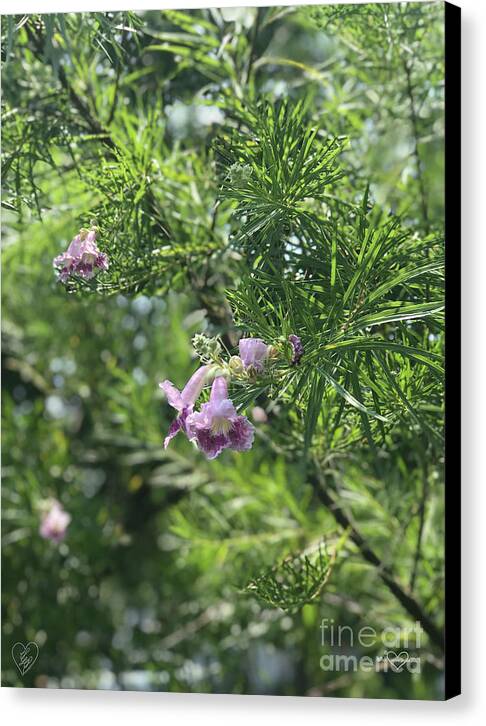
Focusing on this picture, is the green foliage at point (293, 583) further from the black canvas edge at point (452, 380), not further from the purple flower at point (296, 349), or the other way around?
the purple flower at point (296, 349)

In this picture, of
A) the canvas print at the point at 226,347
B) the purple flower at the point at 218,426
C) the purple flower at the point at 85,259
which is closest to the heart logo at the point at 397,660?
the canvas print at the point at 226,347

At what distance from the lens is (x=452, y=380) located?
111 centimetres

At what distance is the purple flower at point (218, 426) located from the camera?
0.94 m

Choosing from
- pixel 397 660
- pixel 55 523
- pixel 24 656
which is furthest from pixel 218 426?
pixel 55 523

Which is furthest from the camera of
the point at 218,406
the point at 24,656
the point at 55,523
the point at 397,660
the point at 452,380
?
the point at 55,523

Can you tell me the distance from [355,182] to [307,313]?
14.5 inches

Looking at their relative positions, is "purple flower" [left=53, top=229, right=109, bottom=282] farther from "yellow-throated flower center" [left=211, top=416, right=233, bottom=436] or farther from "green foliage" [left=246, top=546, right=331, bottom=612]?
"green foliage" [left=246, top=546, right=331, bottom=612]

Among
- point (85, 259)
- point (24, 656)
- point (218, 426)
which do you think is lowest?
point (24, 656)

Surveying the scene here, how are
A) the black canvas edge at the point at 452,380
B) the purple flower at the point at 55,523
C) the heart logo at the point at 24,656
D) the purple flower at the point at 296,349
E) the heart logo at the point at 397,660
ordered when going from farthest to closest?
the purple flower at the point at 55,523
the heart logo at the point at 24,656
the heart logo at the point at 397,660
the black canvas edge at the point at 452,380
the purple flower at the point at 296,349

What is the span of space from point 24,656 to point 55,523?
0.29 metres

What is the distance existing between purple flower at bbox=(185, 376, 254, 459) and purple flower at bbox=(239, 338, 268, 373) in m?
0.03

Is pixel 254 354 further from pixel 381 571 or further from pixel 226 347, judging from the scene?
pixel 381 571

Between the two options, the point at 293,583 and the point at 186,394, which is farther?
the point at 293,583

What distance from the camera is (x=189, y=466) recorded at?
5.48 ft
